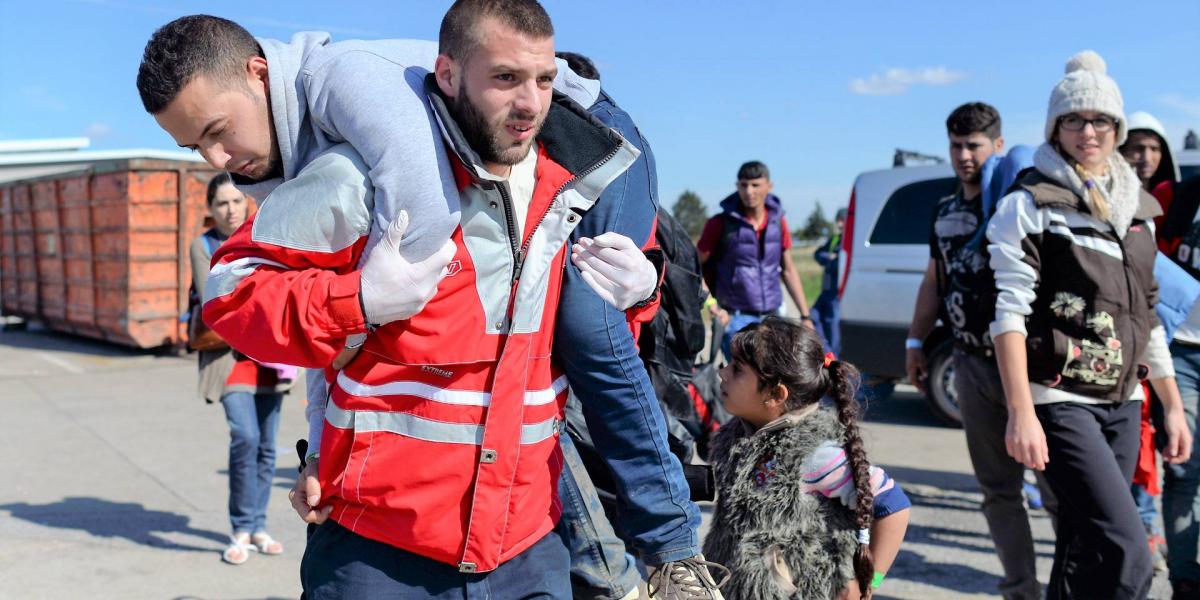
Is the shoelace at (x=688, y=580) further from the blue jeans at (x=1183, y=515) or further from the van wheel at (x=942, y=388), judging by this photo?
the van wheel at (x=942, y=388)

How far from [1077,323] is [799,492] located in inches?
44.5

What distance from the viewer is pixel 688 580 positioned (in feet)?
6.44

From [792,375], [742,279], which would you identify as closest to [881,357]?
[742,279]

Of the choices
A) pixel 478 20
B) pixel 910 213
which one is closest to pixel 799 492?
pixel 478 20

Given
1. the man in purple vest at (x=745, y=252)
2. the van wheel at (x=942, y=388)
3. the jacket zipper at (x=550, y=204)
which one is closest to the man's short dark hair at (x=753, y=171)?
the man in purple vest at (x=745, y=252)

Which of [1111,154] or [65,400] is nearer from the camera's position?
[1111,154]

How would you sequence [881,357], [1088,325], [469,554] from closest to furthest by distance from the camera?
[469,554]
[1088,325]
[881,357]

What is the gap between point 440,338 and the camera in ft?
5.73

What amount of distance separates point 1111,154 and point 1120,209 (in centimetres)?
24

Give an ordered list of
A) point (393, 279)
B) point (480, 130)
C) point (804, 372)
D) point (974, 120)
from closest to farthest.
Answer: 1. point (393, 279)
2. point (480, 130)
3. point (804, 372)
4. point (974, 120)

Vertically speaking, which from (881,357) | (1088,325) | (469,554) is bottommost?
(881,357)

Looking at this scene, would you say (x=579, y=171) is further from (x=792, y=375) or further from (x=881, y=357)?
(x=881, y=357)

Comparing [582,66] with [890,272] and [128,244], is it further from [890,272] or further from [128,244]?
→ [128,244]

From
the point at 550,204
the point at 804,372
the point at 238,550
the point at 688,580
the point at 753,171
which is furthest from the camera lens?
the point at 753,171
